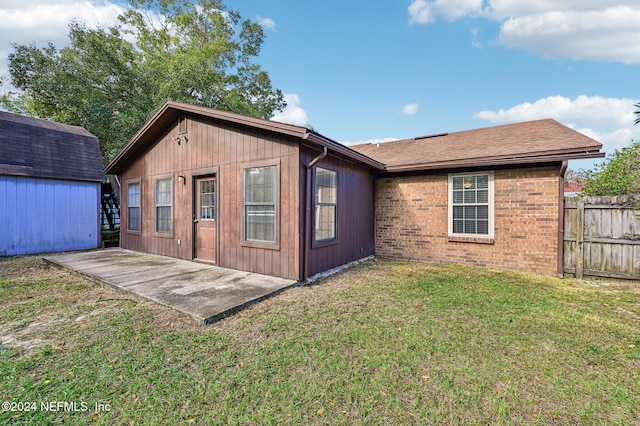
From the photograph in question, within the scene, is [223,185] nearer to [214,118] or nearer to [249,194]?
[249,194]

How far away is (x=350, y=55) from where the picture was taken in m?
12.2

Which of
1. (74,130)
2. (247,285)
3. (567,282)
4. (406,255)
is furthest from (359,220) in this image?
Result: (74,130)

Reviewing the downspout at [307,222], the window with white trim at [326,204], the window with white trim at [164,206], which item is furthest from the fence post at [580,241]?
the window with white trim at [164,206]

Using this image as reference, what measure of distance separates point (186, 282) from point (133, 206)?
5.35 m

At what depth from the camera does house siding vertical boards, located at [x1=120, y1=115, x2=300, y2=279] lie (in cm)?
502

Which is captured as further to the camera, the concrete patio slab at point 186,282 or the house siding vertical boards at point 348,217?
the house siding vertical boards at point 348,217

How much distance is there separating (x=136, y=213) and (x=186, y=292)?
18.7ft

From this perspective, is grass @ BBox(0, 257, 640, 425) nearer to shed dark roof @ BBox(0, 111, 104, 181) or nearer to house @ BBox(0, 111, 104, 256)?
house @ BBox(0, 111, 104, 256)

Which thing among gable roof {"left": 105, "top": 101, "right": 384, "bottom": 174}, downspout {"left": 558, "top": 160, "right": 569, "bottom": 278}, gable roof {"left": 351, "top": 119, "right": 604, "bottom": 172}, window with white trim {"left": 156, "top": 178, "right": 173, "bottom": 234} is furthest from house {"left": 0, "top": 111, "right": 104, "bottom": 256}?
downspout {"left": 558, "top": 160, "right": 569, "bottom": 278}

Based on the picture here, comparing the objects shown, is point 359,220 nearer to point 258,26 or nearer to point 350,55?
point 350,55

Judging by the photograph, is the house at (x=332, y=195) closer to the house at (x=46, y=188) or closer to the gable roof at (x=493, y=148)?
the gable roof at (x=493, y=148)

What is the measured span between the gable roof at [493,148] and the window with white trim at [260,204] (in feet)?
11.2

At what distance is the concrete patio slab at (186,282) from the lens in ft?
12.0

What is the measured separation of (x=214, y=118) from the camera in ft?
19.6
